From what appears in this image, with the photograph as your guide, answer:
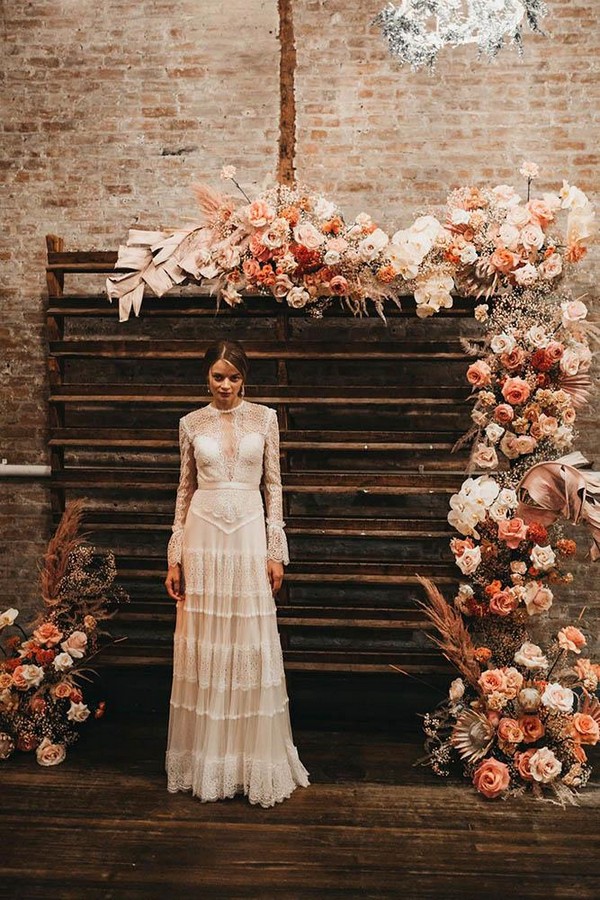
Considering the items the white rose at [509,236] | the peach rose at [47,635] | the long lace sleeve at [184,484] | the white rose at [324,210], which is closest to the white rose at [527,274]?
the white rose at [509,236]

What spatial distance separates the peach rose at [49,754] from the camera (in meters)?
3.74

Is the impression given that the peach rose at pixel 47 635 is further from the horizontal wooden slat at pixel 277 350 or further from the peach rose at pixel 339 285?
the peach rose at pixel 339 285

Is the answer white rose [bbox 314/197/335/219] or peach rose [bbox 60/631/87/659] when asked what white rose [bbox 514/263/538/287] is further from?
peach rose [bbox 60/631/87/659]

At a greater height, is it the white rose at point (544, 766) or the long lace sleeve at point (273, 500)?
the long lace sleeve at point (273, 500)

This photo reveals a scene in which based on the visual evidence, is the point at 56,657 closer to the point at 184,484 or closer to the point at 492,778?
the point at 184,484

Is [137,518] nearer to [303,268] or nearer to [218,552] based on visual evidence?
[218,552]

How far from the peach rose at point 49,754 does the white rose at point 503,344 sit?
117 inches

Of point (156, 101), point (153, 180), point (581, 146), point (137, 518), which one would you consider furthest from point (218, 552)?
point (581, 146)

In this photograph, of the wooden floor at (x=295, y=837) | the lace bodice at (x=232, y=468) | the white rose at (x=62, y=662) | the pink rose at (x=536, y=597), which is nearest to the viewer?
the wooden floor at (x=295, y=837)

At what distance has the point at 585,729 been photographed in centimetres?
354

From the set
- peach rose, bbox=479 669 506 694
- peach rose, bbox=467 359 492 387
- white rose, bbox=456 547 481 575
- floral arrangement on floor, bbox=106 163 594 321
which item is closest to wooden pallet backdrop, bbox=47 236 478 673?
floral arrangement on floor, bbox=106 163 594 321

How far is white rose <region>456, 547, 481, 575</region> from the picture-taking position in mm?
3709

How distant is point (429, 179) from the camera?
4.53 m

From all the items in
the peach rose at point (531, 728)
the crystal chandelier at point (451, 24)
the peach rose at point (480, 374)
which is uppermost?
the crystal chandelier at point (451, 24)
